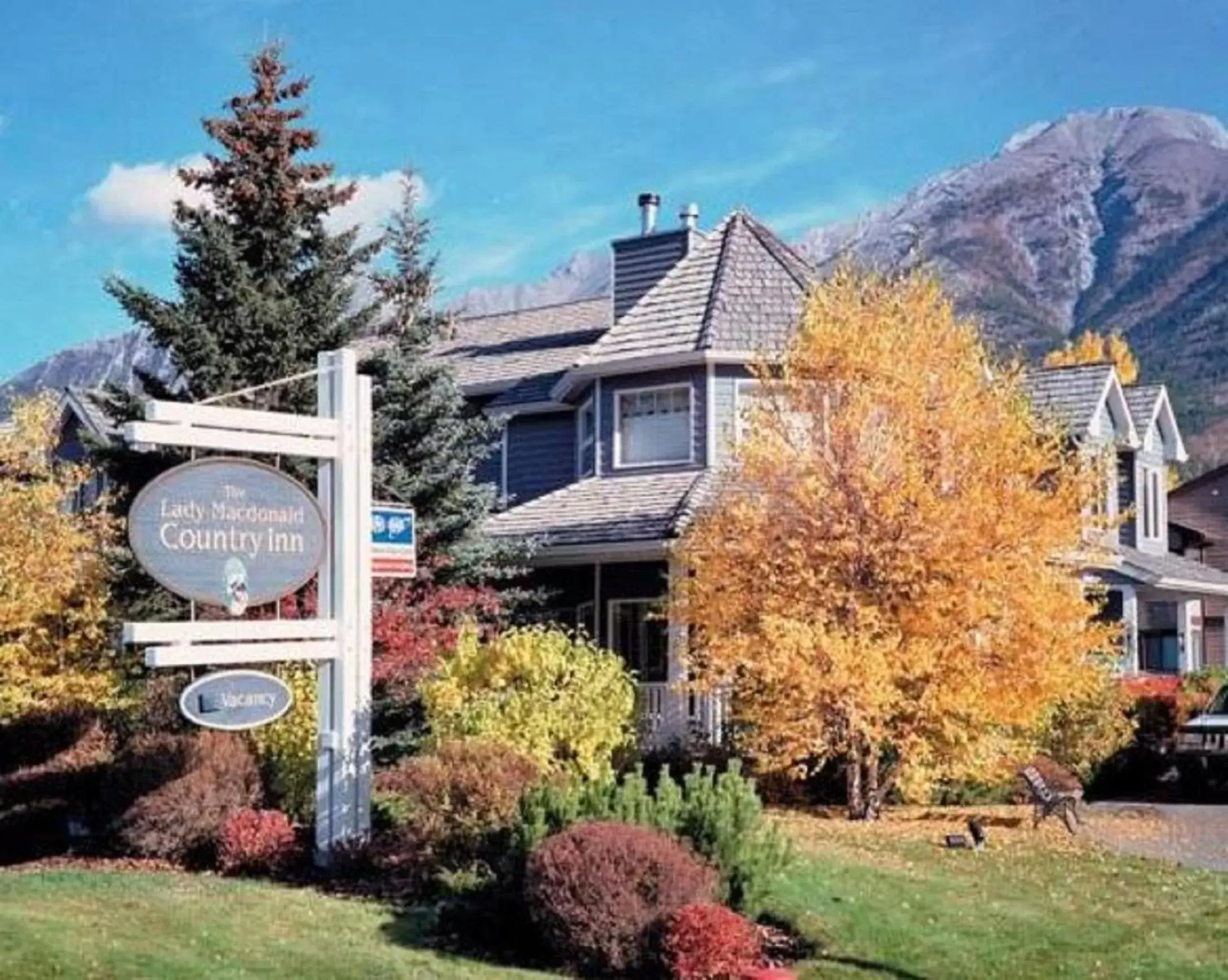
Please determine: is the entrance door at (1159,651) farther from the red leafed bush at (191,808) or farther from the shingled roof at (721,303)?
the red leafed bush at (191,808)

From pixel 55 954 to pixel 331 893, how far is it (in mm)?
3772

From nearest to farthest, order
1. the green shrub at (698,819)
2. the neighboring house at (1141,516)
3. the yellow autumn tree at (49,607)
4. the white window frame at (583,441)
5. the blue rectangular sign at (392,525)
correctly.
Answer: the green shrub at (698,819), the blue rectangular sign at (392,525), the yellow autumn tree at (49,607), the white window frame at (583,441), the neighboring house at (1141,516)

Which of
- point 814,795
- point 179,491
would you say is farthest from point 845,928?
point 814,795

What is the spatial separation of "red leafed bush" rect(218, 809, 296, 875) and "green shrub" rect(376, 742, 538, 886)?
1.05m

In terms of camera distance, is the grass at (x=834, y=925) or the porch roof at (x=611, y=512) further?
the porch roof at (x=611, y=512)

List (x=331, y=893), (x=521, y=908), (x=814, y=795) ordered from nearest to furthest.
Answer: (x=521, y=908) → (x=331, y=893) → (x=814, y=795)

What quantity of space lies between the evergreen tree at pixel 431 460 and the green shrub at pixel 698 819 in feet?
32.3

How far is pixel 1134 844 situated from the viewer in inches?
701

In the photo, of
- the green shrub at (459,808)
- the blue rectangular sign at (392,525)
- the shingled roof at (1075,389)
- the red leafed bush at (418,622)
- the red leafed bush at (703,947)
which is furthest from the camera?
the shingled roof at (1075,389)

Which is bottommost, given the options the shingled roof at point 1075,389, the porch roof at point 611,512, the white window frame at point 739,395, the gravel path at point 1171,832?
the gravel path at point 1171,832

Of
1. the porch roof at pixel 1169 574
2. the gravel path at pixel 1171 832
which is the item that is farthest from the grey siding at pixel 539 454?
the gravel path at pixel 1171 832

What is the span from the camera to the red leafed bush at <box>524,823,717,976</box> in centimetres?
1121

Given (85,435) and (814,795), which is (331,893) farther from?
(85,435)

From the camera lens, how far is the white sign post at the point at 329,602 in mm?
14797
